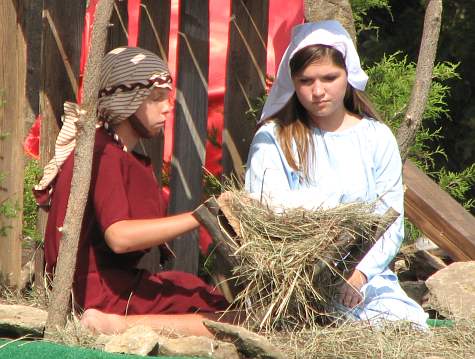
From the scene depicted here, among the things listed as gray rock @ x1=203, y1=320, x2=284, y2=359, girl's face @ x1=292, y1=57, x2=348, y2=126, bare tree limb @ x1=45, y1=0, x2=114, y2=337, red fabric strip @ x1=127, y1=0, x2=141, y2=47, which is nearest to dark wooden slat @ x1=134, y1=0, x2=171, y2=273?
red fabric strip @ x1=127, y1=0, x2=141, y2=47

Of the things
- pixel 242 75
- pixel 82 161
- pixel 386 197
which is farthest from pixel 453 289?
pixel 82 161

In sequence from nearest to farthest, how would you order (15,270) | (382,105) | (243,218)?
1. (243,218)
2. (15,270)
3. (382,105)

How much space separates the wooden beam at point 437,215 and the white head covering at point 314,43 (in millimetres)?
1020

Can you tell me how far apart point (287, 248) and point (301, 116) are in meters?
0.99

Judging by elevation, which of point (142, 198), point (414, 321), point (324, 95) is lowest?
point (414, 321)

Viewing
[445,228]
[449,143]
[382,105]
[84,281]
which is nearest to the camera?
[84,281]

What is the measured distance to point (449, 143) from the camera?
8656mm

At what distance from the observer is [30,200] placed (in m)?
5.72

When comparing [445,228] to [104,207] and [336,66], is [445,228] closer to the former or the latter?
[336,66]

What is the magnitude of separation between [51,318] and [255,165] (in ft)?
3.65

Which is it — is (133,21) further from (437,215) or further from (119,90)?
(437,215)

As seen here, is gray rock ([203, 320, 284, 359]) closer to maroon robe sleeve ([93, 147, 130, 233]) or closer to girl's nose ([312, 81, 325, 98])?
maroon robe sleeve ([93, 147, 130, 233])

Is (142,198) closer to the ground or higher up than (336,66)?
closer to the ground

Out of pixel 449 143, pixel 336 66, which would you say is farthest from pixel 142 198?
pixel 449 143
